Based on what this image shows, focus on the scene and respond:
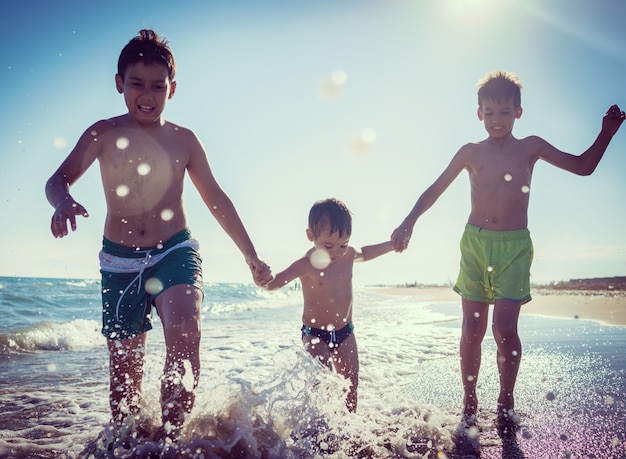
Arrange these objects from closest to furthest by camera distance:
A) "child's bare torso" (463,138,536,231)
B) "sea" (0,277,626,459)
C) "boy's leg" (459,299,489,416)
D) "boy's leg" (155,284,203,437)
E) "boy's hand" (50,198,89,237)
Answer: "boy's hand" (50,198,89,237) → "boy's leg" (155,284,203,437) → "sea" (0,277,626,459) → "boy's leg" (459,299,489,416) → "child's bare torso" (463,138,536,231)

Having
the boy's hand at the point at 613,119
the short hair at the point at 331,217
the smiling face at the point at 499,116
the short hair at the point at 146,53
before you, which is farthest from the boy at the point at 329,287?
the boy's hand at the point at 613,119

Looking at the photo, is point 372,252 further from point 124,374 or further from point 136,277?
point 124,374

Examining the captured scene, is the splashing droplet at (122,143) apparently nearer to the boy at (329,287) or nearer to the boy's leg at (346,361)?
the boy at (329,287)

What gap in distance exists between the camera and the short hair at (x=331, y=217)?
11.5 feet

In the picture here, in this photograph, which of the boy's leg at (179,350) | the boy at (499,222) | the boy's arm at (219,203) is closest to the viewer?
the boy's leg at (179,350)

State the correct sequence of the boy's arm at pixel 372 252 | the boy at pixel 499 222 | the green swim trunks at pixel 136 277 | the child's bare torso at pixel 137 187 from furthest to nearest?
the boy's arm at pixel 372 252 < the boy at pixel 499 222 < the child's bare torso at pixel 137 187 < the green swim trunks at pixel 136 277

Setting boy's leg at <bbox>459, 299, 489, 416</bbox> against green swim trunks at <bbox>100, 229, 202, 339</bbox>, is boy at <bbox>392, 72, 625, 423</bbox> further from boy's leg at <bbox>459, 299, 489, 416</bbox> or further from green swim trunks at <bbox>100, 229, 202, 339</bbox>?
green swim trunks at <bbox>100, 229, 202, 339</bbox>

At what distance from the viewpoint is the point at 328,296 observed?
3.75m

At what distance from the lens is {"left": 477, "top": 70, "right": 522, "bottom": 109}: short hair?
3.61 metres

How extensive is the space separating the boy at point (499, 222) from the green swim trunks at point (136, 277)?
1.67m

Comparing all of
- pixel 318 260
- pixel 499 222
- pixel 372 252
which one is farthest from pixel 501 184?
pixel 318 260

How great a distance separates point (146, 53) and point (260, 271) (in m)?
1.54

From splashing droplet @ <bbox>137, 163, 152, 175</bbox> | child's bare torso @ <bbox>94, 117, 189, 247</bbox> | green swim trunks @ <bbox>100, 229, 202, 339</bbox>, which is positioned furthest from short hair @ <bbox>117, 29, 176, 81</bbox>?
green swim trunks @ <bbox>100, 229, 202, 339</bbox>

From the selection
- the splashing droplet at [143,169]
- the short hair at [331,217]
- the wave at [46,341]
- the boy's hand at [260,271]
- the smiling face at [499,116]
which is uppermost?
the smiling face at [499,116]
